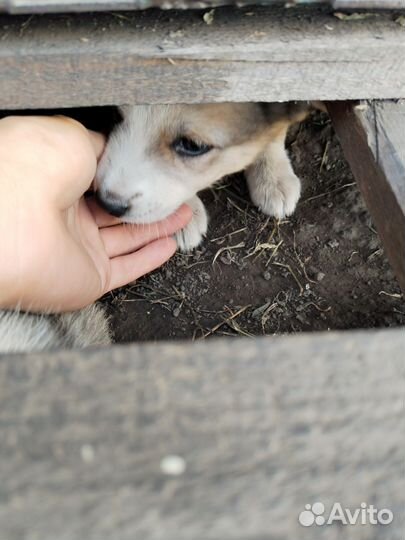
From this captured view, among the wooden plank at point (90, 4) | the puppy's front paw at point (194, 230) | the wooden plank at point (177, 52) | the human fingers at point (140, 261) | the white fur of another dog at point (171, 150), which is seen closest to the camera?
the wooden plank at point (90, 4)

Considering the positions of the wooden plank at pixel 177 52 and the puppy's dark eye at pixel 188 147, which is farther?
the puppy's dark eye at pixel 188 147

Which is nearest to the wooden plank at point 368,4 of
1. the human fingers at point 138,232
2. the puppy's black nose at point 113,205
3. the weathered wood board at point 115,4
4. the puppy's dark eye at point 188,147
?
the weathered wood board at point 115,4

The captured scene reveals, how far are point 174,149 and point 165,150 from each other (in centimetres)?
3

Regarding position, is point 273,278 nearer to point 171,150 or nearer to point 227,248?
point 227,248

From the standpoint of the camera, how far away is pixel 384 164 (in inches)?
60.9

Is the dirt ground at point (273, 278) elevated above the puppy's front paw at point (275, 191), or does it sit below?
below

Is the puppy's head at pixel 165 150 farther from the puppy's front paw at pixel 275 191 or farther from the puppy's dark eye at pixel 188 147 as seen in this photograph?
the puppy's front paw at pixel 275 191

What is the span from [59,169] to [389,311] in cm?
128

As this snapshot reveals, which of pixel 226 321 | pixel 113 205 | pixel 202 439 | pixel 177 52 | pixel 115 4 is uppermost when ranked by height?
pixel 115 4

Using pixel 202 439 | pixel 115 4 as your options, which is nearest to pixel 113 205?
pixel 115 4

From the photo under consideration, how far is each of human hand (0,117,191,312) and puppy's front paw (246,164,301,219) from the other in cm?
70

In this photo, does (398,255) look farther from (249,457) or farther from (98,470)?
(98,470)

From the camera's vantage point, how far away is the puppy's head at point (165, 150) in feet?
6.40

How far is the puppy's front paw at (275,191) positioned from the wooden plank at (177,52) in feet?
3.06
